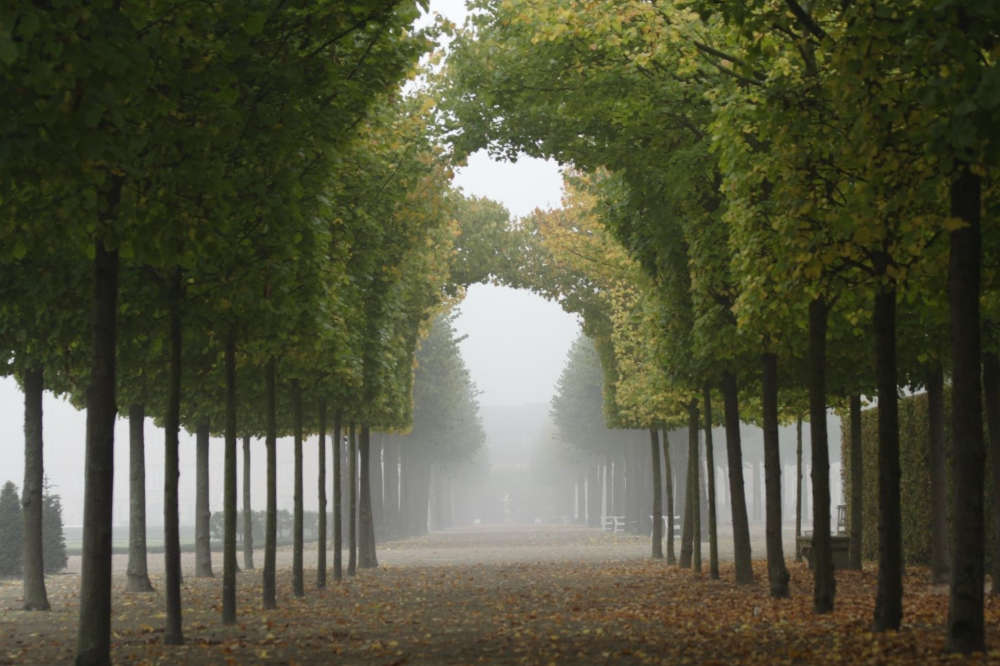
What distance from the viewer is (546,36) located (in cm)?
1645

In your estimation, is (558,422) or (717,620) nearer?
(717,620)

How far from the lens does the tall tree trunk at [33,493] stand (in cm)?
2044

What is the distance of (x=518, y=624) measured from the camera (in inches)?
643

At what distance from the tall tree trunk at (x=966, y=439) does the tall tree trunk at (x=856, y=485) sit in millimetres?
14283

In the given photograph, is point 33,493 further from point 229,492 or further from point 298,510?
point 229,492

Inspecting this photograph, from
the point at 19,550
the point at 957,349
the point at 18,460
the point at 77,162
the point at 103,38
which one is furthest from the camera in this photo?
the point at 18,460

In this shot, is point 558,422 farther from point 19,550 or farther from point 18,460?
point 18,460

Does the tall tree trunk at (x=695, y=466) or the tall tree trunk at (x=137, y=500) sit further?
the tall tree trunk at (x=695, y=466)

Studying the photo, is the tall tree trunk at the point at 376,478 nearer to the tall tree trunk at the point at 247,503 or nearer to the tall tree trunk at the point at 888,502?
→ the tall tree trunk at the point at 247,503

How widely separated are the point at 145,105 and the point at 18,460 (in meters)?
197

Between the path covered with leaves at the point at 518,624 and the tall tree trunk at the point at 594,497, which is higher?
the path covered with leaves at the point at 518,624

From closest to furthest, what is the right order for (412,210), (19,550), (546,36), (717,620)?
(717,620) → (546,36) → (412,210) → (19,550)

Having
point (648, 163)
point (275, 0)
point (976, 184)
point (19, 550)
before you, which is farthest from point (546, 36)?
point (19, 550)

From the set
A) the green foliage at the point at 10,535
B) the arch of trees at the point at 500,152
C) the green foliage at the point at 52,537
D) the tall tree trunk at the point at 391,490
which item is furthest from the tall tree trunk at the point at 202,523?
the tall tree trunk at the point at 391,490
